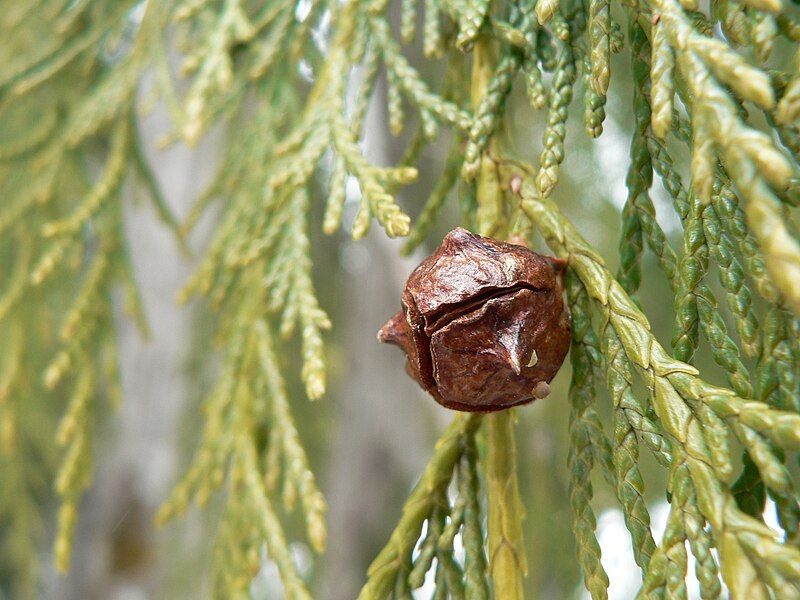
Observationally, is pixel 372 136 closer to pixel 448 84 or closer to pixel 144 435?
pixel 448 84

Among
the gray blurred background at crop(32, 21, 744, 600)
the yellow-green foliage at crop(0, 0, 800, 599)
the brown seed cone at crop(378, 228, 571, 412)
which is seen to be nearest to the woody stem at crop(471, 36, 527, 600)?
the yellow-green foliage at crop(0, 0, 800, 599)

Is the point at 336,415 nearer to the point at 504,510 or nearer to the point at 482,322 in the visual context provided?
the point at 504,510

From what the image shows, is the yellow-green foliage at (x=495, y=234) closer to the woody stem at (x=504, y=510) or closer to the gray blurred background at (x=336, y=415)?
the woody stem at (x=504, y=510)

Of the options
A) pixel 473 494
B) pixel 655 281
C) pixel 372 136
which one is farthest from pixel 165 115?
pixel 473 494

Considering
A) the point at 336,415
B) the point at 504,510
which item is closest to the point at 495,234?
the point at 504,510

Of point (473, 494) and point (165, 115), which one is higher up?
point (473, 494)

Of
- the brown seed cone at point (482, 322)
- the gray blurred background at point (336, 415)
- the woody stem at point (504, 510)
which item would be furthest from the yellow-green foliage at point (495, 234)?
the gray blurred background at point (336, 415)
